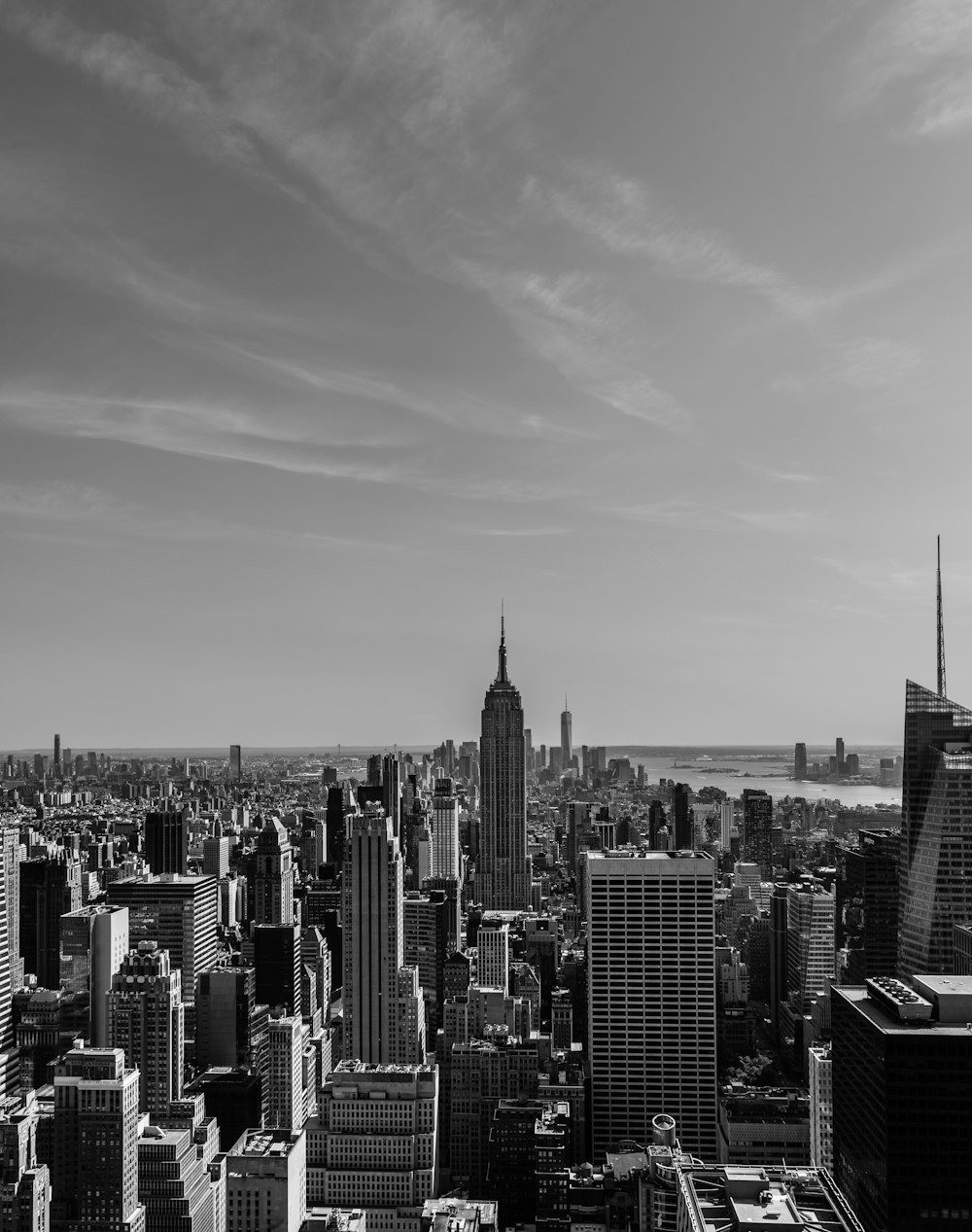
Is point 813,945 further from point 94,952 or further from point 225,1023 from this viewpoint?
point 94,952

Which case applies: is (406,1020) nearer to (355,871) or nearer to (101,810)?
(355,871)

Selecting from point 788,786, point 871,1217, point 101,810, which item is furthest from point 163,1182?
point 101,810

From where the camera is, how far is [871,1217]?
780 centimetres

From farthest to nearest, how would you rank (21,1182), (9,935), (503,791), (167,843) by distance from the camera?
(503,791) < (167,843) < (9,935) < (21,1182)

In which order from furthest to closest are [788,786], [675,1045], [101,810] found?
[101,810], [788,786], [675,1045]

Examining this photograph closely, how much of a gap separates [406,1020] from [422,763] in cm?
2841

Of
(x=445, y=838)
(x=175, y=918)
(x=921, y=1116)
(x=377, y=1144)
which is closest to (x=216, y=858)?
(x=445, y=838)

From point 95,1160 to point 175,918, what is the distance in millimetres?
11346

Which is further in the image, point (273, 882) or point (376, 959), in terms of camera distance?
point (273, 882)

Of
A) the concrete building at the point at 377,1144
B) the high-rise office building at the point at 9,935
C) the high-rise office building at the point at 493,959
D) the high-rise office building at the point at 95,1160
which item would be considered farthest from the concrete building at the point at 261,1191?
the high-rise office building at the point at 493,959

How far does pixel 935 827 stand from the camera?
542 inches

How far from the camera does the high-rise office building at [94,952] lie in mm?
17578

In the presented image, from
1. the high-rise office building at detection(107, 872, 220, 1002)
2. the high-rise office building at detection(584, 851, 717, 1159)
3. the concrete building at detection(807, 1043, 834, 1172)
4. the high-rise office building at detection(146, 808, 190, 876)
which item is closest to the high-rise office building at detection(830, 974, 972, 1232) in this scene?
the concrete building at detection(807, 1043, 834, 1172)

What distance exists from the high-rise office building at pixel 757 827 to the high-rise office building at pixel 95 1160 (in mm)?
21170
